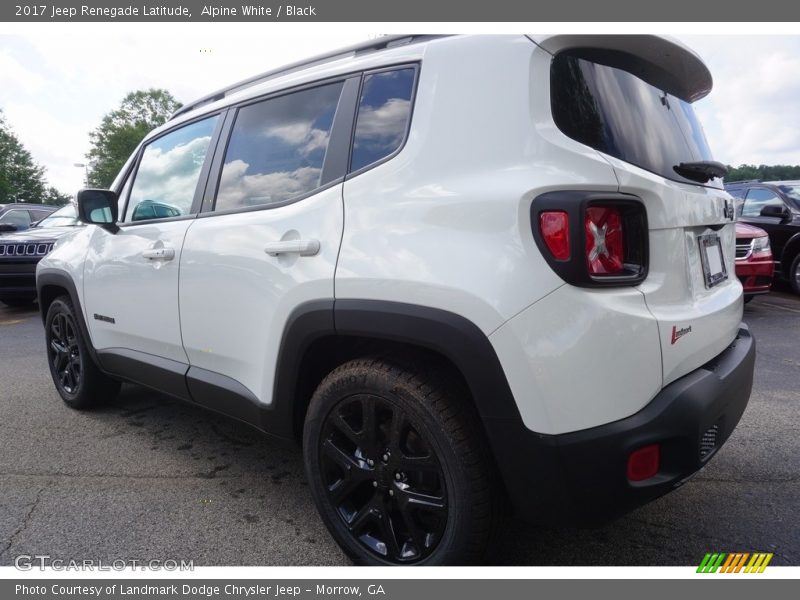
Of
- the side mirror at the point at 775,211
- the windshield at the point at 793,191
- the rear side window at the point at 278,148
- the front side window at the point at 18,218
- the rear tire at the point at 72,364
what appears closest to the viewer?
the rear side window at the point at 278,148

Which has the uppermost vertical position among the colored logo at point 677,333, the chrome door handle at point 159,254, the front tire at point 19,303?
the chrome door handle at point 159,254

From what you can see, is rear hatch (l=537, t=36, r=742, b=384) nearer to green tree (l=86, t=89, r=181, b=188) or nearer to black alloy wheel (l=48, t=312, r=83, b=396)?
black alloy wheel (l=48, t=312, r=83, b=396)

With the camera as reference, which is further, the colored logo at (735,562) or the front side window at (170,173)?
the front side window at (170,173)

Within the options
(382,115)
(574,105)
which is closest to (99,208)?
(382,115)

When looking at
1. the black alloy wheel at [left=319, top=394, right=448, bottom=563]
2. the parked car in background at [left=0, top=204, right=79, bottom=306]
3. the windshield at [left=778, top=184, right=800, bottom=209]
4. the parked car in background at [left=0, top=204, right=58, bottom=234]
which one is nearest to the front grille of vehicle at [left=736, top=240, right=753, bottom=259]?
the windshield at [left=778, top=184, right=800, bottom=209]

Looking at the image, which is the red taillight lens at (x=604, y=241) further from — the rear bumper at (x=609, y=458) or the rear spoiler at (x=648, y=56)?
the rear spoiler at (x=648, y=56)

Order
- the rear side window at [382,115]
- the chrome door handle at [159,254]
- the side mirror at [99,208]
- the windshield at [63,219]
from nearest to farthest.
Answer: the rear side window at [382,115] < the chrome door handle at [159,254] < the side mirror at [99,208] < the windshield at [63,219]

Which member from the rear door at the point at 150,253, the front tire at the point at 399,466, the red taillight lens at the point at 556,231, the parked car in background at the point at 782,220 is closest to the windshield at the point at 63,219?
the rear door at the point at 150,253

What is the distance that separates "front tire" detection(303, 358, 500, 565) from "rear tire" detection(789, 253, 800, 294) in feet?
26.4

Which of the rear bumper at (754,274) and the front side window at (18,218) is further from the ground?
the front side window at (18,218)

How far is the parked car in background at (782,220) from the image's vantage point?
7750 millimetres

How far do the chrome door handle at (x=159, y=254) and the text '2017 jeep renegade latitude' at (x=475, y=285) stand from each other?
21 centimetres

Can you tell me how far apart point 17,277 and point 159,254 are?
6565mm
